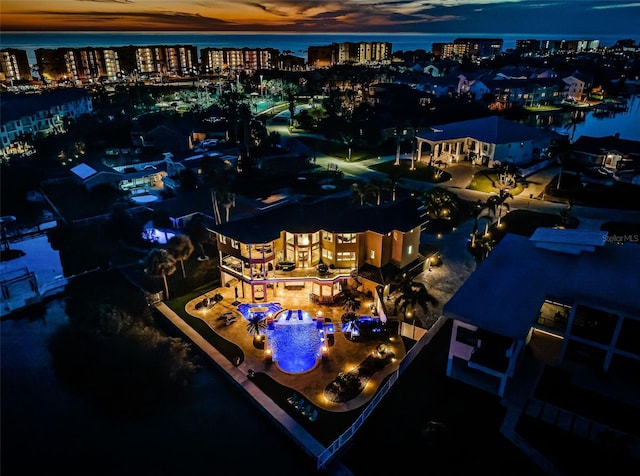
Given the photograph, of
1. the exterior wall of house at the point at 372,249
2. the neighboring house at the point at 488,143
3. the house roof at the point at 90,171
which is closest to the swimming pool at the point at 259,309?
the exterior wall of house at the point at 372,249

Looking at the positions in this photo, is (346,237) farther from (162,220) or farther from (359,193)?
(162,220)

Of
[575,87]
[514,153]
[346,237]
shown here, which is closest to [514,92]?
[575,87]

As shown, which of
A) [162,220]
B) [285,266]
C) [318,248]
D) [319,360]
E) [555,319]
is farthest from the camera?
[162,220]

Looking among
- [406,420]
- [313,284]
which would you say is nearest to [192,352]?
[313,284]

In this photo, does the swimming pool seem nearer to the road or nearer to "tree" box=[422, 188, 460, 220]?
"tree" box=[422, 188, 460, 220]

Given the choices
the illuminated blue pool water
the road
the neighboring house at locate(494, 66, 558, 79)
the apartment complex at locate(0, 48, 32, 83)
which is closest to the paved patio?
the illuminated blue pool water

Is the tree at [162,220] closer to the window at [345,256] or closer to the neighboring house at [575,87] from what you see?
the window at [345,256]
